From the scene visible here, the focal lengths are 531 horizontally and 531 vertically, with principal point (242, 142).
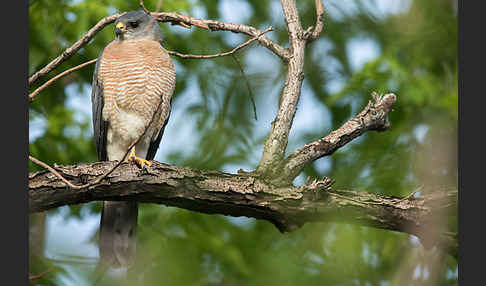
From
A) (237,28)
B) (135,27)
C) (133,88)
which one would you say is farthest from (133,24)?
(237,28)

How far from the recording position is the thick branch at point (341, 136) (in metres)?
3.20

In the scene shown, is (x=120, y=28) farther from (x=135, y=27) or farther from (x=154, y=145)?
(x=154, y=145)

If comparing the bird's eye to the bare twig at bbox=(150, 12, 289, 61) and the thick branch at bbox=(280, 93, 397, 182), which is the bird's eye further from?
the thick branch at bbox=(280, 93, 397, 182)

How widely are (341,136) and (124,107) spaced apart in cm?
178

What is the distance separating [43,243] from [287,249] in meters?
2.48

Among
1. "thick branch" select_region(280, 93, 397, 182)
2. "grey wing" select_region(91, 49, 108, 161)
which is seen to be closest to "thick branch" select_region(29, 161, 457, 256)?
"thick branch" select_region(280, 93, 397, 182)

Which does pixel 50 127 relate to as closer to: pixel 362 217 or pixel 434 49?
pixel 362 217

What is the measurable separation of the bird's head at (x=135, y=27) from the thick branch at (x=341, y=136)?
2027 mm

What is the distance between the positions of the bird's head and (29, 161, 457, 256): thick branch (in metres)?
1.77

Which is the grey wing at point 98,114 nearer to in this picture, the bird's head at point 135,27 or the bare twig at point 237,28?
the bird's head at point 135,27

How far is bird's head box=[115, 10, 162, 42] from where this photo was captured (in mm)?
4438

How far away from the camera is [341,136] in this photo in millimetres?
3334

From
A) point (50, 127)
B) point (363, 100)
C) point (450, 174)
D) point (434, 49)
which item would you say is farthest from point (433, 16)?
point (50, 127)

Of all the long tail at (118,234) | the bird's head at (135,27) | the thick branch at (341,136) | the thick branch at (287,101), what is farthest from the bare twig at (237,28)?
the long tail at (118,234)
